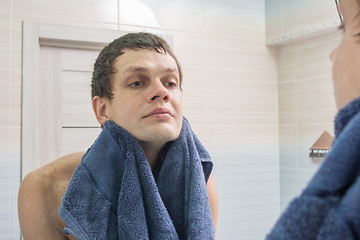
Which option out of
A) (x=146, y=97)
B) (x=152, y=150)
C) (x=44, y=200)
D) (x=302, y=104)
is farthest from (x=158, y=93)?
(x=302, y=104)

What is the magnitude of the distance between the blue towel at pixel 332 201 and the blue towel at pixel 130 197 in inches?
17.3

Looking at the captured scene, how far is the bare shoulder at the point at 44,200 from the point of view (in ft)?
2.78

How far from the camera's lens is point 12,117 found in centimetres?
163

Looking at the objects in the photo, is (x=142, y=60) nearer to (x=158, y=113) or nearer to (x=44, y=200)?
(x=158, y=113)

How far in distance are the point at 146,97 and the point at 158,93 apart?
27 mm

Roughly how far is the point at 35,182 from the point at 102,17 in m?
1.17

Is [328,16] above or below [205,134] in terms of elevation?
above

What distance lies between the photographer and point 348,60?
0.33 meters

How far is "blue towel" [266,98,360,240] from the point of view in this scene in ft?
0.86

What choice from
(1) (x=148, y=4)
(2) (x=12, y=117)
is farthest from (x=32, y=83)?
(1) (x=148, y=4)

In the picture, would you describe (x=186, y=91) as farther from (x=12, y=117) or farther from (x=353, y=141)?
(x=353, y=141)

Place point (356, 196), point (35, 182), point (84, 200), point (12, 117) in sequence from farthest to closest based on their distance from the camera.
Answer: point (12, 117), point (35, 182), point (84, 200), point (356, 196)

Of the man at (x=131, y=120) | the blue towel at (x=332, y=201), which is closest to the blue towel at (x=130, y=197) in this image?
the man at (x=131, y=120)

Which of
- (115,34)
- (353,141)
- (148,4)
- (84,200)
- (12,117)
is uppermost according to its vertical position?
(148,4)
